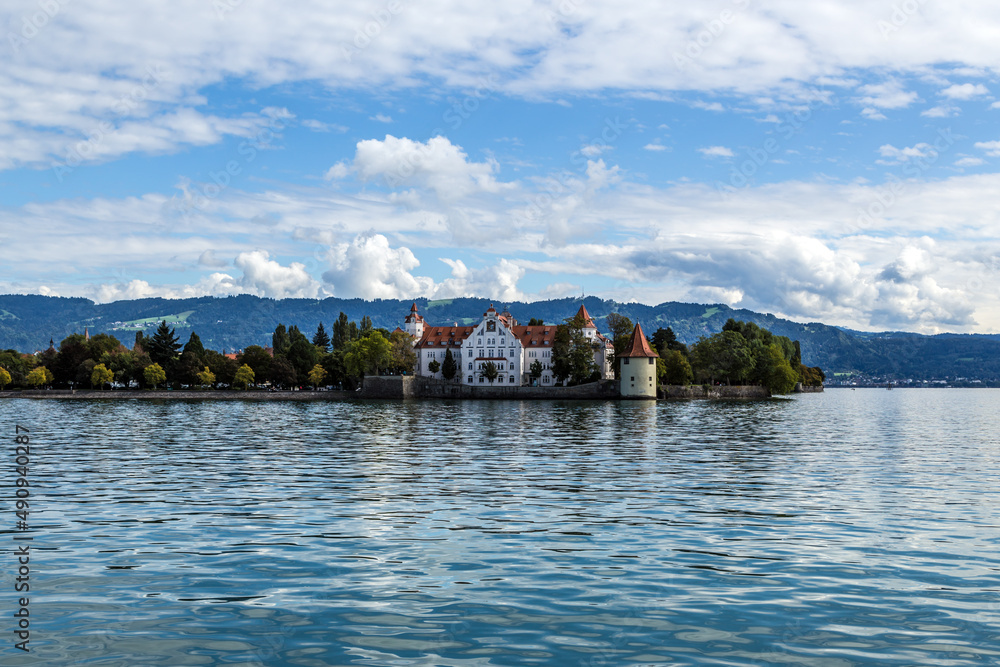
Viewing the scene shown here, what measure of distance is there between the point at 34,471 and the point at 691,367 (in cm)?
12686

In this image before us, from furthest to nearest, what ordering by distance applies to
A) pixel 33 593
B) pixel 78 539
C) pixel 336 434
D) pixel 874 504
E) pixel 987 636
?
pixel 336 434 < pixel 874 504 < pixel 78 539 < pixel 33 593 < pixel 987 636

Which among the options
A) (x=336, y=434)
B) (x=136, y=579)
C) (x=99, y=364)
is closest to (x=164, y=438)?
(x=336, y=434)

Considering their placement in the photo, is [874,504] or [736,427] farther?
[736,427]

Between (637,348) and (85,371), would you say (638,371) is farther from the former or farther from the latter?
(85,371)

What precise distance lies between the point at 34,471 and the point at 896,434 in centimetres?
4925

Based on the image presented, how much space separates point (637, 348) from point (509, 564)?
11498cm

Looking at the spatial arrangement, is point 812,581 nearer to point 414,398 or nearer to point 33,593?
point 33,593

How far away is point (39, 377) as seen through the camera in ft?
498

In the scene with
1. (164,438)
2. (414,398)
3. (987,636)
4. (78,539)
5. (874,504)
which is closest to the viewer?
(987,636)

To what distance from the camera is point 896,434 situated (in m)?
53.6

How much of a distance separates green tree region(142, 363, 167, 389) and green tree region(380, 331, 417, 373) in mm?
40325

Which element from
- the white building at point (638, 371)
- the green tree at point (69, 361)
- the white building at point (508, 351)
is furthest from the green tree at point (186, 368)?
the white building at point (638, 371)

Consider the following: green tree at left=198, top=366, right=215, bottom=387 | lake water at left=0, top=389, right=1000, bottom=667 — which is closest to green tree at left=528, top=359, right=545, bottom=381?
green tree at left=198, top=366, right=215, bottom=387

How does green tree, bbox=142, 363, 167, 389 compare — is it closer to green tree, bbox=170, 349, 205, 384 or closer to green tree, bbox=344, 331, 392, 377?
green tree, bbox=170, 349, 205, 384
